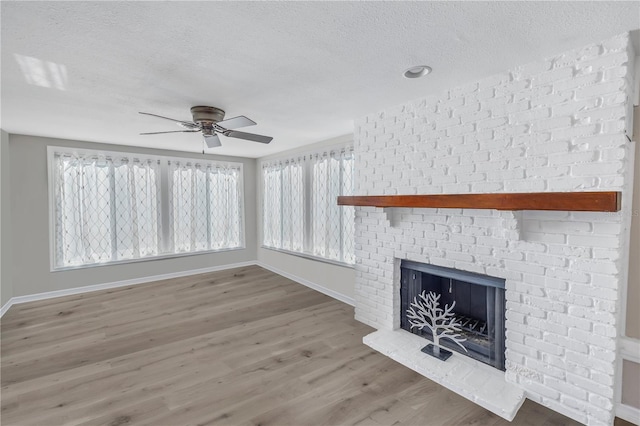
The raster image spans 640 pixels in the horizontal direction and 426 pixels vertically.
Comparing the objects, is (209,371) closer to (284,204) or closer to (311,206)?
(311,206)

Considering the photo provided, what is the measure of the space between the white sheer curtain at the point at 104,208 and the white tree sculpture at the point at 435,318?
14.2 ft

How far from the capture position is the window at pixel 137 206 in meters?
4.34

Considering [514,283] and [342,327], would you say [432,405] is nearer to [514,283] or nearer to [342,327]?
[514,283]

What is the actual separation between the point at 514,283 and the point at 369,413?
1.34 metres

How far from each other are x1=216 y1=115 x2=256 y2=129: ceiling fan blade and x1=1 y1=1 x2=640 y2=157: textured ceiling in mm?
217

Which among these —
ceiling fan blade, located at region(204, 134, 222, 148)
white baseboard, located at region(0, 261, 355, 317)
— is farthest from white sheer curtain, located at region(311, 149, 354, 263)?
ceiling fan blade, located at region(204, 134, 222, 148)

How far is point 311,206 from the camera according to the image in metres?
4.79

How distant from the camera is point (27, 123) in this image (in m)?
3.36

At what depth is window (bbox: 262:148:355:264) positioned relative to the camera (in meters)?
4.13

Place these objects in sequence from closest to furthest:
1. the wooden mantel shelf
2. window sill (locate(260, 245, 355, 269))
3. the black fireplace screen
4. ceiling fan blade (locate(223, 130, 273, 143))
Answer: the wooden mantel shelf < the black fireplace screen < ceiling fan blade (locate(223, 130, 273, 143)) < window sill (locate(260, 245, 355, 269))

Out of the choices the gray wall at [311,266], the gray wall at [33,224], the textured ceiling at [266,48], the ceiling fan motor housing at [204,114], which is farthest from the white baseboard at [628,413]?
the gray wall at [33,224]

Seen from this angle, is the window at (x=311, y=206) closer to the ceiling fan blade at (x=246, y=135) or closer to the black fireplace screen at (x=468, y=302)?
the black fireplace screen at (x=468, y=302)

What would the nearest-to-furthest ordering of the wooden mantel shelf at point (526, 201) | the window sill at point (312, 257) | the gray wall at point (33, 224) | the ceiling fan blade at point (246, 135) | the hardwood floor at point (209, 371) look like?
the wooden mantel shelf at point (526, 201) → the hardwood floor at point (209, 371) → the ceiling fan blade at point (246, 135) → the gray wall at point (33, 224) → the window sill at point (312, 257)

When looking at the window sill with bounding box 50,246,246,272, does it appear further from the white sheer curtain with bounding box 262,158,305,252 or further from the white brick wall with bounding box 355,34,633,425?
the white brick wall with bounding box 355,34,633,425
